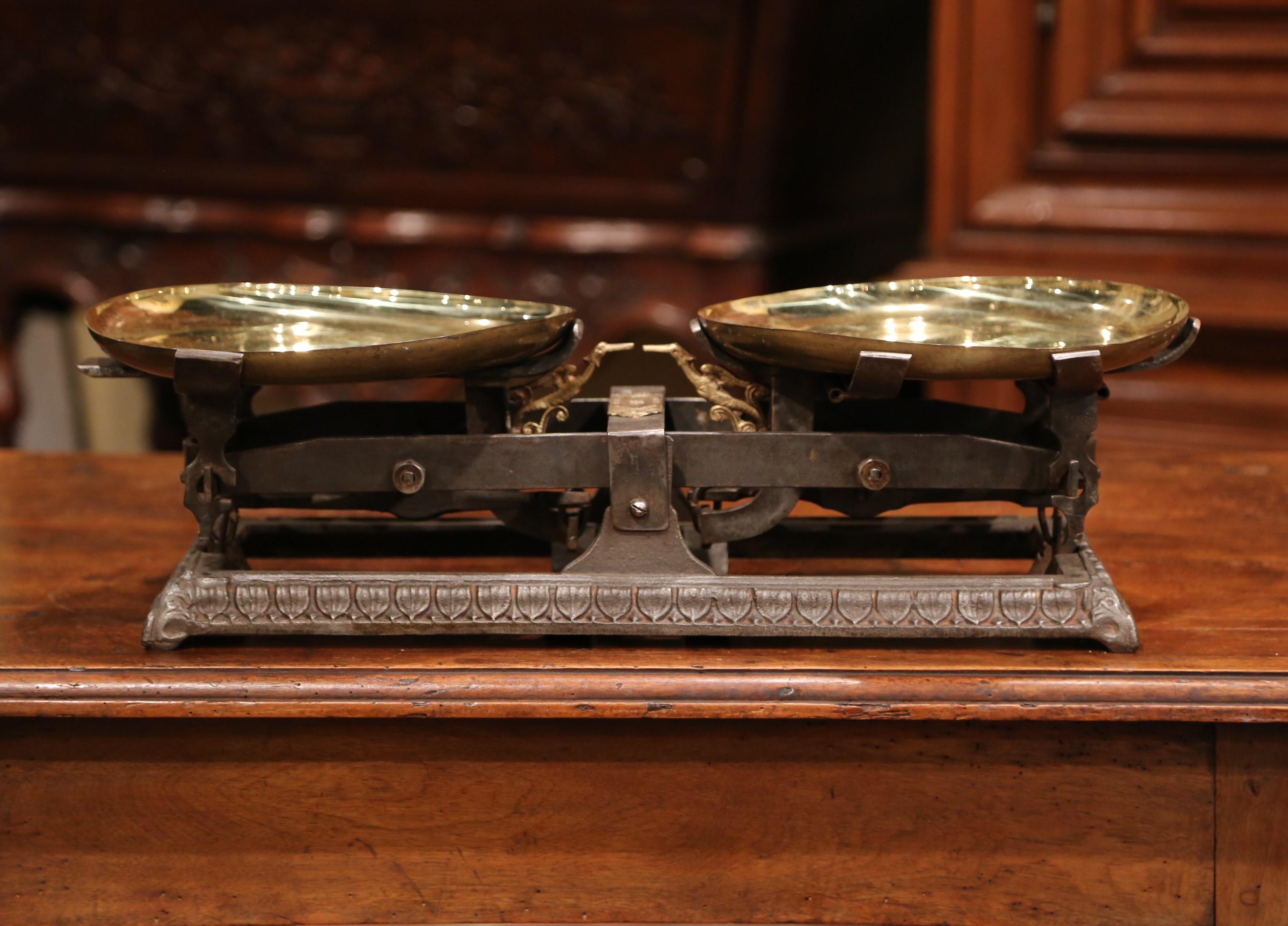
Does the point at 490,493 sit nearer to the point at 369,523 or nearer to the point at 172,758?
the point at 369,523

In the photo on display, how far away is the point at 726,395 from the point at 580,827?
0.33 m

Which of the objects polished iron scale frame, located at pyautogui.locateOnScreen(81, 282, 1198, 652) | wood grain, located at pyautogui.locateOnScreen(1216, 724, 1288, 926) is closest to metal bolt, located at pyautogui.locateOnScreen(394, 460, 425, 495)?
polished iron scale frame, located at pyautogui.locateOnScreen(81, 282, 1198, 652)

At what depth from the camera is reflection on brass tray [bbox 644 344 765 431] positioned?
0.94 meters

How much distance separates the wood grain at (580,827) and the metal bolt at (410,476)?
170 mm

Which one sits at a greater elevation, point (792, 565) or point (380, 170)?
point (380, 170)

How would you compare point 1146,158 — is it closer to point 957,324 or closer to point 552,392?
point 957,324

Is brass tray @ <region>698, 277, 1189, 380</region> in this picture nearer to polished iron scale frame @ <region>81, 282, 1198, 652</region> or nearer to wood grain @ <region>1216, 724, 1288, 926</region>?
polished iron scale frame @ <region>81, 282, 1198, 652</region>

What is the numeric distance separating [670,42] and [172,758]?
5.81ft

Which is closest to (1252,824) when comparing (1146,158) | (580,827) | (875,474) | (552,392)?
(875,474)

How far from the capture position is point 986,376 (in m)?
0.89

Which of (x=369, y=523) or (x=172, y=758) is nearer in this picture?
(x=172, y=758)

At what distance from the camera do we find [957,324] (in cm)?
102

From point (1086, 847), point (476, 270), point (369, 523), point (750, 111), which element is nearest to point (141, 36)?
point (476, 270)

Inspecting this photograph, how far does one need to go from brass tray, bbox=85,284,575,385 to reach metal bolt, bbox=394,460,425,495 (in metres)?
0.06
